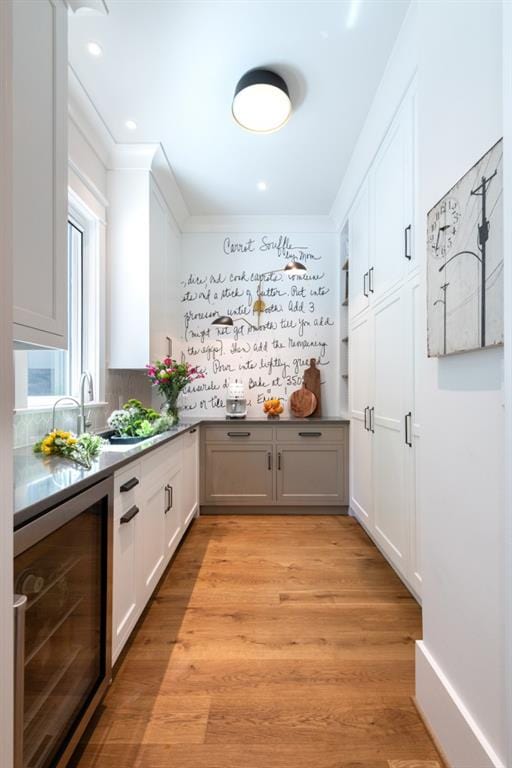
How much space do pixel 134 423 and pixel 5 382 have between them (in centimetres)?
177

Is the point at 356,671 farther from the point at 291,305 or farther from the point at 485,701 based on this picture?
the point at 291,305

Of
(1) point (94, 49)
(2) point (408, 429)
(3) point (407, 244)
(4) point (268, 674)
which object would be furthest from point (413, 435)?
(1) point (94, 49)

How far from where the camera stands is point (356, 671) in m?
1.48

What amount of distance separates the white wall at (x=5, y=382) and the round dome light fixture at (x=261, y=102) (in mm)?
1789

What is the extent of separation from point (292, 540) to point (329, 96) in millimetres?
2916

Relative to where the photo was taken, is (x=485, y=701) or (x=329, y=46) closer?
(x=485, y=701)

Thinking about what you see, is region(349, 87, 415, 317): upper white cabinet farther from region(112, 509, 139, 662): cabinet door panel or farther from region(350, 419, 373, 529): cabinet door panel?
region(112, 509, 139, 662): cabinet door panel

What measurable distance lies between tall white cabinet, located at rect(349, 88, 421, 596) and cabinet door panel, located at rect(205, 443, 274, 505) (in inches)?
31.4

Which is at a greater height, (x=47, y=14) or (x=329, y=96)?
(x=329, y=96)

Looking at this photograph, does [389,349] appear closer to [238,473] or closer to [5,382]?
[238,473]

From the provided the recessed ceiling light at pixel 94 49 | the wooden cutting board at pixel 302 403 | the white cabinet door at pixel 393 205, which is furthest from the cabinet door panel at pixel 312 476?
the recessed ceiling light at pixel 94 49

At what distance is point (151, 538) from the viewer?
5.99 ft

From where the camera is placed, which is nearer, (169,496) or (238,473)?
(169,496)

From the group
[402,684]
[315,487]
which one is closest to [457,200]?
[402,684]
